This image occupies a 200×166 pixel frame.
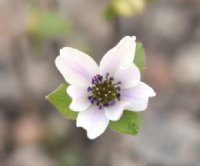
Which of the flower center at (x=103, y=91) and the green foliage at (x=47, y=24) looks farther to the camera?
the green foliage at (x=47, y=24)

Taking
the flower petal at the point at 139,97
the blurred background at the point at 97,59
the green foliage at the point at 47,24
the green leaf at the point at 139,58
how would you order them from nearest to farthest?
1. the flower petal at the point at 139,97
2. the green leaf at the point at 139,58
3. the green foliage at the point at 47,24
4. the blurred background at the point at 97,59

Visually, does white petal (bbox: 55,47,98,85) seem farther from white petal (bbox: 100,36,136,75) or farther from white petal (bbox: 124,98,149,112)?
white petal (bbox: 124,98,149,112)

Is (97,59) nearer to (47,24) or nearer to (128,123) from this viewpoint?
(47,24)

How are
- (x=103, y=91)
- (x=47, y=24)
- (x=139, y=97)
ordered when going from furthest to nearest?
(x=47, y=24) < (x=103, y=91) < (x=139, y=97)

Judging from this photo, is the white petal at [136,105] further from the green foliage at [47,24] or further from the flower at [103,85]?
the green foliage at [47,24]

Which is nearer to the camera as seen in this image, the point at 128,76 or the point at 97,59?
the point at 128,76

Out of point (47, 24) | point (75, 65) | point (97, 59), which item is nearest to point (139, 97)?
point (75, 65)

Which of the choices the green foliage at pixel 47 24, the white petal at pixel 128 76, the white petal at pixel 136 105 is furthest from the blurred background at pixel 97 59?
the white petal at pixel 136 105
